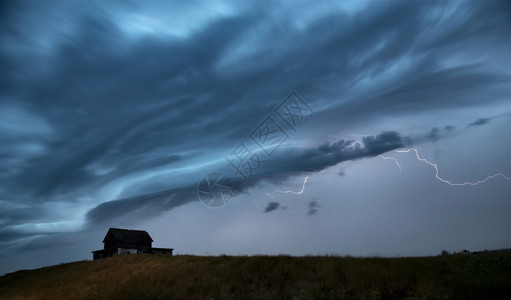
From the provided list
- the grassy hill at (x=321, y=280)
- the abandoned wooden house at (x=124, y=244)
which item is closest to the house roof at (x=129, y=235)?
the abandoned wooden house at (x=124, y=244)

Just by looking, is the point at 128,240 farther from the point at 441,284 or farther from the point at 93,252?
the point at 441,284

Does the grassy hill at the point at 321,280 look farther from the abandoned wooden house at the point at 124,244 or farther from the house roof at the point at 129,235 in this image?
the house roof at the point at 129,235

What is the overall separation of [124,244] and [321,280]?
1701 inches

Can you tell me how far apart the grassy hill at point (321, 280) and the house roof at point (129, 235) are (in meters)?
27.6

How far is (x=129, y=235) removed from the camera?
166 feet

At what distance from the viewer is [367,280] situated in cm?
1255

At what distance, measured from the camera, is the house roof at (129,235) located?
48.9 meters

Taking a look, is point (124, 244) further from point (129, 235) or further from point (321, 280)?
point (321, 280)

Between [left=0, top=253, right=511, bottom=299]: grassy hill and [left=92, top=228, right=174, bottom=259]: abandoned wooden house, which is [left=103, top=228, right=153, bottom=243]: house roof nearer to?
[left=92, top=228, right=174, bottom=259]: abandoned wooden house

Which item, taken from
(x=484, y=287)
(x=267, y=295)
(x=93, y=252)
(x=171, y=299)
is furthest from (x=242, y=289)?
(x=93, y=252)

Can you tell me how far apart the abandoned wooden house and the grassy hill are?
27.0 meters

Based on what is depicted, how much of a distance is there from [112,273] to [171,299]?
1324 centimetres

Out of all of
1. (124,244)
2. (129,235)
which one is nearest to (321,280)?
(124,244)

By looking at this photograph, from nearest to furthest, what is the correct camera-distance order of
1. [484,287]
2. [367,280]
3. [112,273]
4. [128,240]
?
[484,287] < [367,280] < [112,273] < [128,240]
